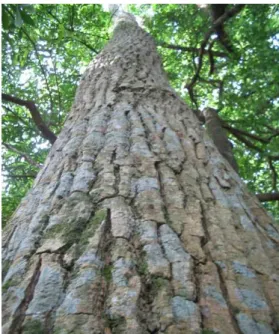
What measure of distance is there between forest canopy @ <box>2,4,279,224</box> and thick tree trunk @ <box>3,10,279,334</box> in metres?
2.78

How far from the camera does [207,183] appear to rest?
1667 millimetres

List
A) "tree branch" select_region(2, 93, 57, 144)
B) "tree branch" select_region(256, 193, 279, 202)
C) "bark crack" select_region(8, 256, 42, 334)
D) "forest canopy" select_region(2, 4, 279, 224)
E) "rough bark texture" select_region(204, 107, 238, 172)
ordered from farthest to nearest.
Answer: "forest canopy" select_region(2, 4, 279, 224) < "tree branch" select_region(2, 93, 57, 144) < "tree branch" select_region(256, 193, 279, 202) < "rough bark texture" select_region(204, 107, 238, 172) < "bark crack" select_region(8, 256, 42, 334)

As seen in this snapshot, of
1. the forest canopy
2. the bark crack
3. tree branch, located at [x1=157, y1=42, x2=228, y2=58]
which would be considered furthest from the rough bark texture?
tree branch, located at [x1=157, y1=42, x2=228, y2=58]

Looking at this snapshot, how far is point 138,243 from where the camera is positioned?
119cm

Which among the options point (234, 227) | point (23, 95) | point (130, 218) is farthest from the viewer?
point (23, 95)

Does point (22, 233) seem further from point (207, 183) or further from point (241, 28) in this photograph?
point (241, 28)

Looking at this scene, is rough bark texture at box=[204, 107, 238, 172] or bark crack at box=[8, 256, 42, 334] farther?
rough bark texture at box=[204, 107, 238, 172]

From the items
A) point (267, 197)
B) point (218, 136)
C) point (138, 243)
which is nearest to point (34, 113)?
point (218, 136)

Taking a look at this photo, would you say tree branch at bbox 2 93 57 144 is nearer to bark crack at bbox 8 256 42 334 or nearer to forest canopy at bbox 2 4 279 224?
forest canopy at bbox 2 4 279 224

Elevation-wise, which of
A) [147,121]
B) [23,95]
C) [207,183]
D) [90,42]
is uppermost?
[90,42]

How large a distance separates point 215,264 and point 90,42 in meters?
7.18

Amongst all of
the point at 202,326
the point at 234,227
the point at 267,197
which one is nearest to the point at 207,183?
the point at 234,227

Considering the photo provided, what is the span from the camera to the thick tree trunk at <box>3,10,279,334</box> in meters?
0.97

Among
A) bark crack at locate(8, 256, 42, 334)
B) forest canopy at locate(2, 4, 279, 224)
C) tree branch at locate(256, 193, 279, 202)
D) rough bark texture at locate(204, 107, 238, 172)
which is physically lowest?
bark crack at locate(8, 256, 42, 334)
